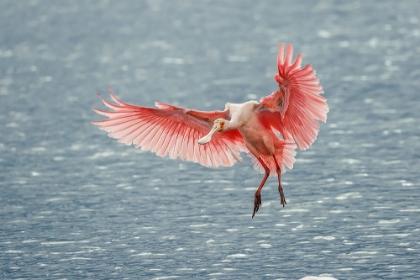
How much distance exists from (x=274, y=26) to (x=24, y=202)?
19140 mm

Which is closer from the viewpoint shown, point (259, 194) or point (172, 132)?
point (259, 194)

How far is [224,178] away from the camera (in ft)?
61.3

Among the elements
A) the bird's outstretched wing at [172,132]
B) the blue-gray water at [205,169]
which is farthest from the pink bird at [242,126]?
the blue-gray water at [205,169]

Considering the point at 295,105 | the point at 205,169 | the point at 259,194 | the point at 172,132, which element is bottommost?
the point at 259,194

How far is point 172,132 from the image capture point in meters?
15.4

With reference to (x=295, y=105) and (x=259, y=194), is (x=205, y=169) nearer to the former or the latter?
(x=259, y=194)

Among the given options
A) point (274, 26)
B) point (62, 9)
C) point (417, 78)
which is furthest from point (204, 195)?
point (62, 9)

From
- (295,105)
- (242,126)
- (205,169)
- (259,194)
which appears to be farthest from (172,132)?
(205,169)

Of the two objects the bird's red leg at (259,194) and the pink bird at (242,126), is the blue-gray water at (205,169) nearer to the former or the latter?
the bird's red leg at (259,194)

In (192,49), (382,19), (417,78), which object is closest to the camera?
(417,78)

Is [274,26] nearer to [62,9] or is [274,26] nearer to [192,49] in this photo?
[192,49]

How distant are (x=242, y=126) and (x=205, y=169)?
16.6ft

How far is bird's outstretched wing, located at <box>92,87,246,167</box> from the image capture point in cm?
1513

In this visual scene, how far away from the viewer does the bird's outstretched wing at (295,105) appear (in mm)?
13430
